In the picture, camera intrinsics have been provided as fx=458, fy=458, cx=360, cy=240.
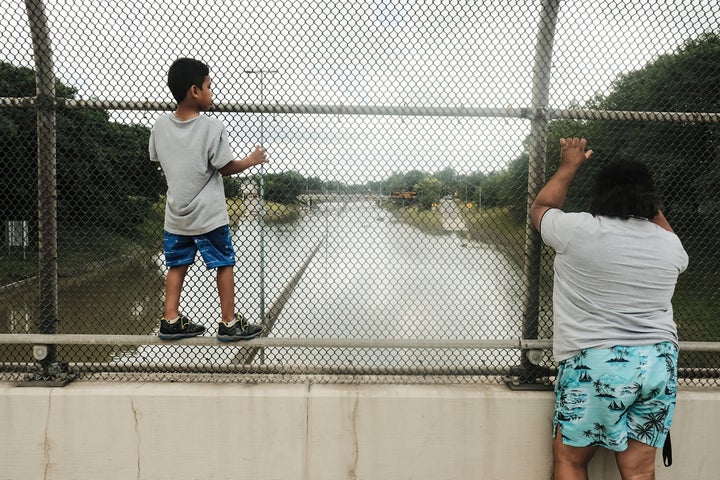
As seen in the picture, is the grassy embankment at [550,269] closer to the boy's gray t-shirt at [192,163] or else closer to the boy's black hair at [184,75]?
the boy's gray t-shirt at [192,163]

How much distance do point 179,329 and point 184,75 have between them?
1.28 metres

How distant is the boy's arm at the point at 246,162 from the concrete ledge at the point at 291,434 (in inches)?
45.5

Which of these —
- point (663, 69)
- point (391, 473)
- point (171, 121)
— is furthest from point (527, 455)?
point (171, 121)

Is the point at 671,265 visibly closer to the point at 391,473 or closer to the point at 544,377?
the point at 544,377

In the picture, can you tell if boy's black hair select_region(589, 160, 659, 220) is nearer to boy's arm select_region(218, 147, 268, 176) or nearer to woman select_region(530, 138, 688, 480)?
woman select_region(530, 138, 688, 480)

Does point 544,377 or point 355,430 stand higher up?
point 544,377

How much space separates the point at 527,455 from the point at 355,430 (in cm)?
93

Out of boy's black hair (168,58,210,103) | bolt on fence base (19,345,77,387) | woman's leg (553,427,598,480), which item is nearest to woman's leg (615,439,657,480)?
woman's leg (553,427,598,480)

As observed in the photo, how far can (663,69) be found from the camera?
2545 mm

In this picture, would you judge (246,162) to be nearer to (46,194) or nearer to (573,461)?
(46,194)

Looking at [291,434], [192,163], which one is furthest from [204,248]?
[291,434]

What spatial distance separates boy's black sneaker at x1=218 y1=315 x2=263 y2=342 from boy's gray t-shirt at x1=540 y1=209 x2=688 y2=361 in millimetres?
1555

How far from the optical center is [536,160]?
2453 millimetres

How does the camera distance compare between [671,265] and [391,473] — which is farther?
[391,473]
